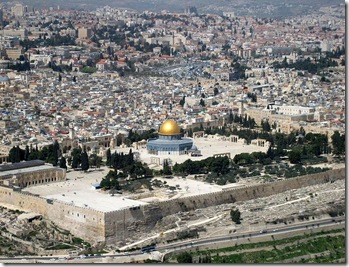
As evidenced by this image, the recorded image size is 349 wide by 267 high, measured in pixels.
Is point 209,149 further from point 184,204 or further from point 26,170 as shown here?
point 184,204

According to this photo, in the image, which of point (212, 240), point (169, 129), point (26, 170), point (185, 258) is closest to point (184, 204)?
point (212, 240)

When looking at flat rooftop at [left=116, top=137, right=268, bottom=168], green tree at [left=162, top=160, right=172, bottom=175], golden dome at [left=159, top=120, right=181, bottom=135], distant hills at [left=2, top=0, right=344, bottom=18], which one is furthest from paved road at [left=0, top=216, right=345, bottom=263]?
distant hills at [left=2, top=0, right=344, bottom=18]

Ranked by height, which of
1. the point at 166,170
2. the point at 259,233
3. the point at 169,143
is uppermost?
the point at 169,143

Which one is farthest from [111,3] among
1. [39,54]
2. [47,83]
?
[47,83]

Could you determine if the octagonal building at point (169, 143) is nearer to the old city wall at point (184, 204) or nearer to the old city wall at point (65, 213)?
the old city wall at point (184, 204)

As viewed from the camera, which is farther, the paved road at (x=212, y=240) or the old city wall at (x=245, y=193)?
the old city wall at (x=245, y=193)

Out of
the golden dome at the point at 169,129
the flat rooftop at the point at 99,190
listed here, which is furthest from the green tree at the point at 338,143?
the golden dome at the point at 169,129
